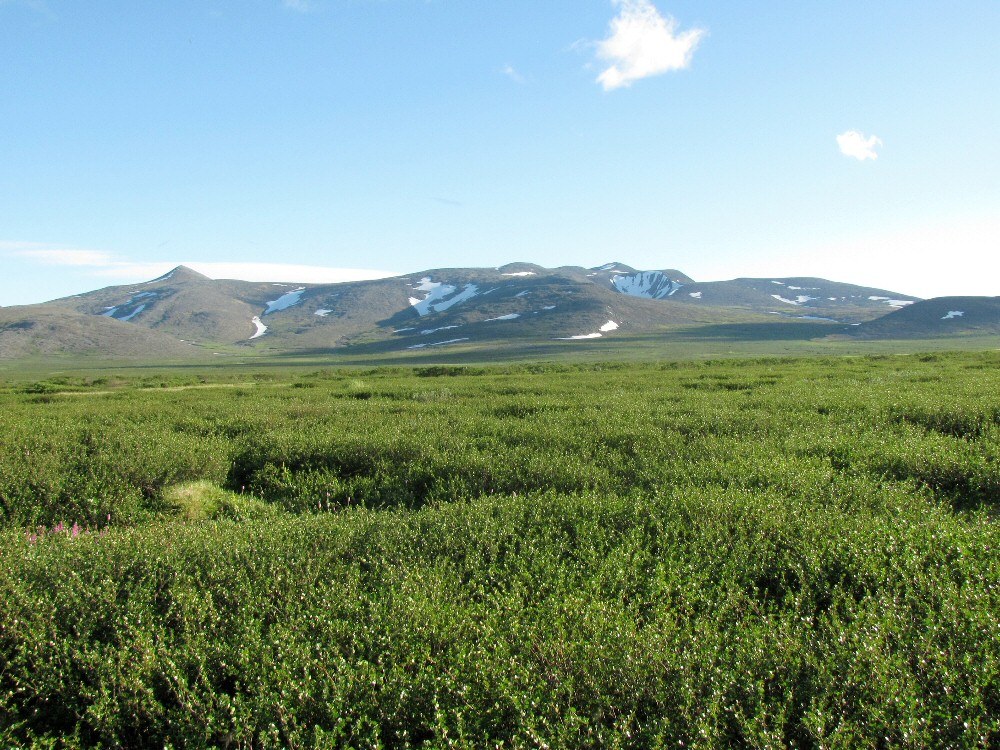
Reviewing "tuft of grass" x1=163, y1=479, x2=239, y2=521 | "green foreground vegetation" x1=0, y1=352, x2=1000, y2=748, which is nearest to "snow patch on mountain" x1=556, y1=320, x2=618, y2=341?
"tuft of grass" x1=163, y1=479, x2=239, y2=521

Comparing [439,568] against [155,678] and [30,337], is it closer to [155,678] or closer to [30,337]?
[155,678]

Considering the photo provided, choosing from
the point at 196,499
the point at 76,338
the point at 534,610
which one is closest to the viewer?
the point at 534,610

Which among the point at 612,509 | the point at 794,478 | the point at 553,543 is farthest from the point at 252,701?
the point at 794,478

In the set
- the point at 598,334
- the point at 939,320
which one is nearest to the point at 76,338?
the point at 598,334

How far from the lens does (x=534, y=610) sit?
13.2ft

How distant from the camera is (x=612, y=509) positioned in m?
5.97

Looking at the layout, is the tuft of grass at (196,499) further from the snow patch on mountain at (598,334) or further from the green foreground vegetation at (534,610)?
the snow patch on mountain at (598,334)

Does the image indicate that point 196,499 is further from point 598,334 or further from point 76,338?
point 76,338

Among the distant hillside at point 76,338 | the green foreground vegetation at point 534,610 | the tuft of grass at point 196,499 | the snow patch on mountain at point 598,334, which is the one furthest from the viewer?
the distant hillside at point 76,338

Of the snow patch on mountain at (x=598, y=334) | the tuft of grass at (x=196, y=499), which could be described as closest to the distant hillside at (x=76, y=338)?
the snow patch on mountain at (x=598, y=334)

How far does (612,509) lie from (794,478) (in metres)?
2.71

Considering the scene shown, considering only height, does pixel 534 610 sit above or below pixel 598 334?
below

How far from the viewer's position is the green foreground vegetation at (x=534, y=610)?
3.02 meters

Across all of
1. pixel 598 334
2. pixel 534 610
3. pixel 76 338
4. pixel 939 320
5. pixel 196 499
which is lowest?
pixel 196 499
